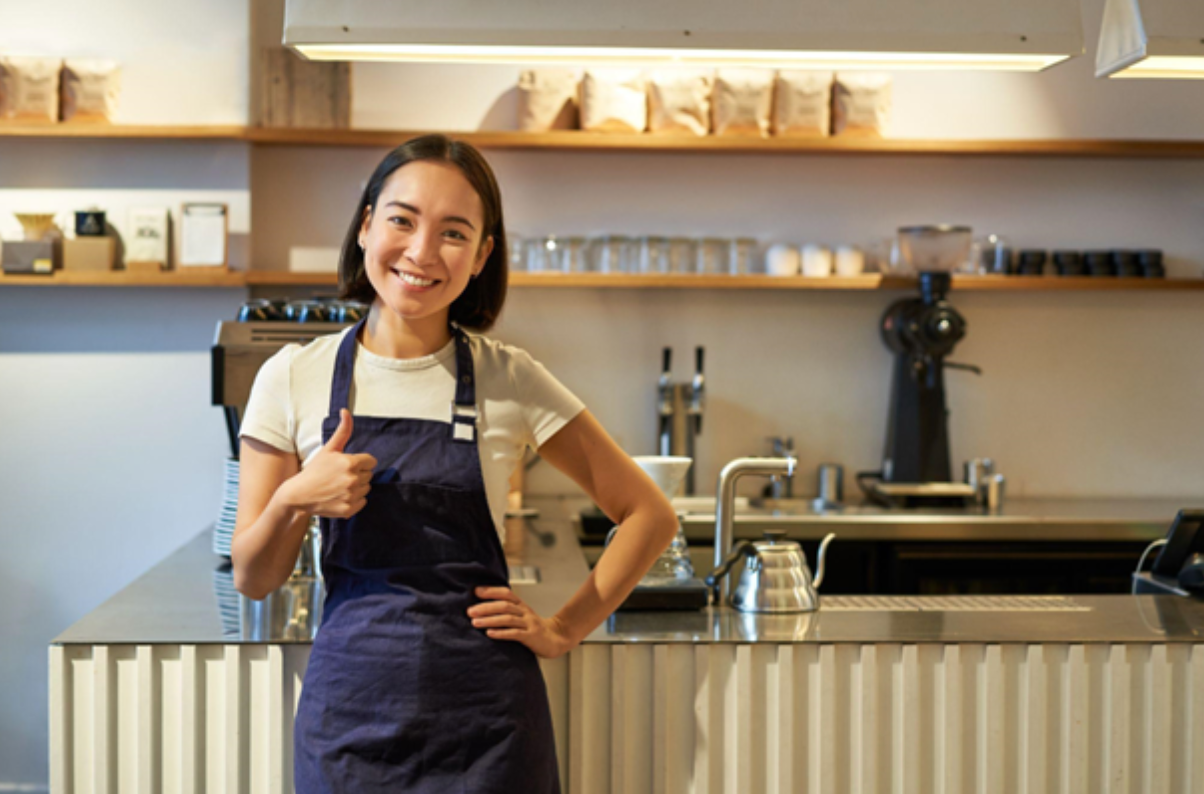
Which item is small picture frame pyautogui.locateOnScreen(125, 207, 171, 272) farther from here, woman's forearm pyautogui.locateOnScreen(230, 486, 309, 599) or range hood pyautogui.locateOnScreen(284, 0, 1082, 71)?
woman's forearm pyautogui.locateOnScreen(230, 486, 309, 599)

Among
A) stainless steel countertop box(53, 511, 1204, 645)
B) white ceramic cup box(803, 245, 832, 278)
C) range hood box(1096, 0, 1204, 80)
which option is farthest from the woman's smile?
white ceramic cup box(803, 245, 832, 278)

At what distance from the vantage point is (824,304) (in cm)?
448

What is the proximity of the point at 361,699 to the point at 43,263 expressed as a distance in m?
2.81

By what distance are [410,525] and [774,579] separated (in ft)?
3.09

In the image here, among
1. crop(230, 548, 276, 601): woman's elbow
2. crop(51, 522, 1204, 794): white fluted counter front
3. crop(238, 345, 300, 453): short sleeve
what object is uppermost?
crop(238, 345, 300, 453): short sleeve

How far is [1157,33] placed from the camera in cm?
226

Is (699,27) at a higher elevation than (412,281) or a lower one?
higher

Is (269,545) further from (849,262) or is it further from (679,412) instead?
(849,262)

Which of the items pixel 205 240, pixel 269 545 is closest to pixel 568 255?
pixel 205 240

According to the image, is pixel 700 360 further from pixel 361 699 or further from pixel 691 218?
pixel 361 699

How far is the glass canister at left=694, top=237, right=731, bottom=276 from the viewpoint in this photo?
13.8 ft

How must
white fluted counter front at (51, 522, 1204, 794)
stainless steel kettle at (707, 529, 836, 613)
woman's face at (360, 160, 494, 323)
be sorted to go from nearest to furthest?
woman's face at (360, 160, 494, 323) → white fluted counter front at (51, 522, 1204, 794) → stainless steel kettle at (707, 529, 836, 613)

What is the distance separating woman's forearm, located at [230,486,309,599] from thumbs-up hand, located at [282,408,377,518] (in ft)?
0.09

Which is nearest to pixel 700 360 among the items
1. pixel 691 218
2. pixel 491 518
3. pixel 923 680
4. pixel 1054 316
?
pixel 691 218
